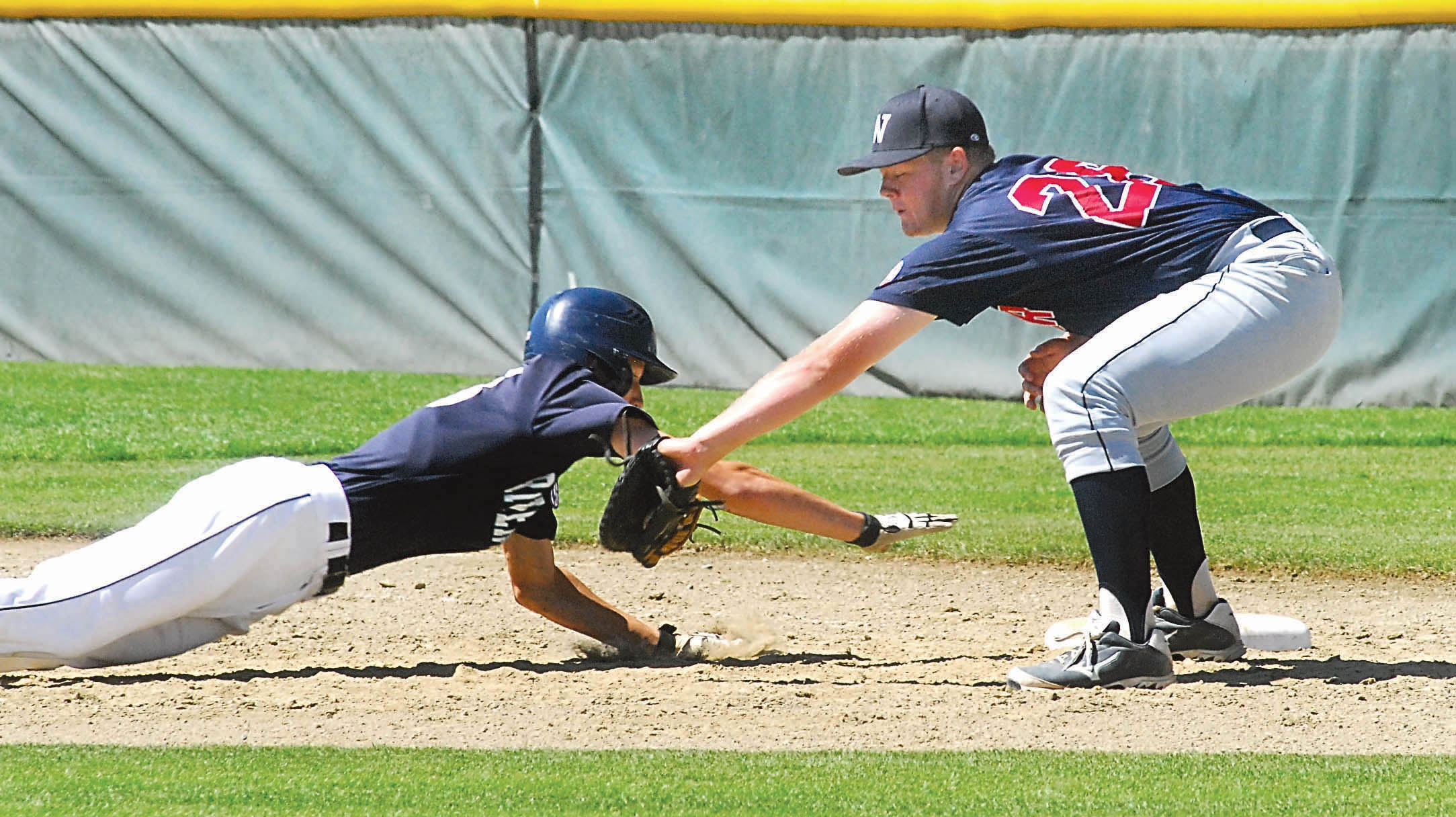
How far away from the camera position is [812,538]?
7379 millimetres

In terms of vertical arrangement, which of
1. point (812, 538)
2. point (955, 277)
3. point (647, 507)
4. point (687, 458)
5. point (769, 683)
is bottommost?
point (812, 538)

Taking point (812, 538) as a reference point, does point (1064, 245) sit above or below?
above

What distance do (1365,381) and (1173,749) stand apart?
283 inches

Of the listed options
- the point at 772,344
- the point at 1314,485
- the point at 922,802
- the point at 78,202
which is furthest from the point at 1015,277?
the point at 78,202

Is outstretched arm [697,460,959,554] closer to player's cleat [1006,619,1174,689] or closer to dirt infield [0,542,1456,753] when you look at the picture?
dirt infield [0,542,1456,753]

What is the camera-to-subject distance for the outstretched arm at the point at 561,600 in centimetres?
491

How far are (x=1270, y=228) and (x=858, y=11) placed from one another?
21.2ft

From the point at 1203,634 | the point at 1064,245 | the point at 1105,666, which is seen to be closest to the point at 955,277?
the point at 1064,245

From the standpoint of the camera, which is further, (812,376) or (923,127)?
(923,127)

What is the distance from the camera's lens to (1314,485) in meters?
8.18

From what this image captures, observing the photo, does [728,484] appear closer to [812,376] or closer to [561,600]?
[561,600]

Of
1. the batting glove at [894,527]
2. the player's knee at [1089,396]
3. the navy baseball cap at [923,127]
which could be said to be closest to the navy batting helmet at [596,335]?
the navy baseball cap at [923,127]

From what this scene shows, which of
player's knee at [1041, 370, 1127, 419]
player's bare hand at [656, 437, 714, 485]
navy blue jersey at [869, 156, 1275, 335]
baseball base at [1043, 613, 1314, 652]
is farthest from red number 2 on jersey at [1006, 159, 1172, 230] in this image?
baseball base at [1043, 613, 1314, 652]

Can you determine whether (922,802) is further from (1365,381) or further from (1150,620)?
(1365,381)
